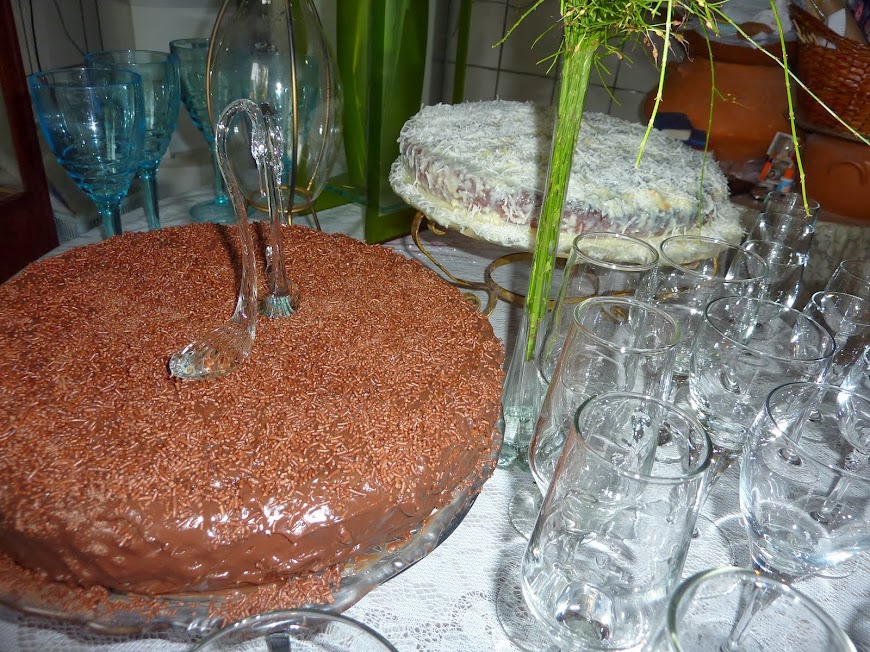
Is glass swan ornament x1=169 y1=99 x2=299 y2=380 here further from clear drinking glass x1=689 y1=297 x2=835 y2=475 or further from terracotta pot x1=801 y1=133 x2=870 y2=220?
terracotta pot x1=801 y1=133 x2=870 y2=220

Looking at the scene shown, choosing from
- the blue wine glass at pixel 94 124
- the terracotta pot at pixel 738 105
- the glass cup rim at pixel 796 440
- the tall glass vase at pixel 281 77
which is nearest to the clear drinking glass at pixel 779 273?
the glass cup rim at pixel 796 440

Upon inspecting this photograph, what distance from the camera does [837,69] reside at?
136 cm

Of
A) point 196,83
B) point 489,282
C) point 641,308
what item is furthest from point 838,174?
point 196,83

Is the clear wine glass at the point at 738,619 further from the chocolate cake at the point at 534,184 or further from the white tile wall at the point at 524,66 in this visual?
the white tile wall at the point at 524,66

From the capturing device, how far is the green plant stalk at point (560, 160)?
656 millimetres

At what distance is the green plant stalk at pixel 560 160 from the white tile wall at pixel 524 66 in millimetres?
1488

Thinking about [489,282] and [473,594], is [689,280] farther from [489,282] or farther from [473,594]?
[473,594]

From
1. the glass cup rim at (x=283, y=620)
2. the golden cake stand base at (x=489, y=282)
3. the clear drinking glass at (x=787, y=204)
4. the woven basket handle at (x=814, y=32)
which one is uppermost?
the woven basket handle at (x=814, y=32)

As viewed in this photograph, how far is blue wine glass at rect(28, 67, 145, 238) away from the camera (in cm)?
99

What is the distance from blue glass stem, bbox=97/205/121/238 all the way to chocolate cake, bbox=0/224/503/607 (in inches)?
11.4

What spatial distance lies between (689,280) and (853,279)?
29cm

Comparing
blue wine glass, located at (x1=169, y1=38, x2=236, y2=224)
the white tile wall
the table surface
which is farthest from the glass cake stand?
the white tile wall

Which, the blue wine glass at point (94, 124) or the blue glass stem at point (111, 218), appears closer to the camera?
the blue wine glass at point (94, 124)

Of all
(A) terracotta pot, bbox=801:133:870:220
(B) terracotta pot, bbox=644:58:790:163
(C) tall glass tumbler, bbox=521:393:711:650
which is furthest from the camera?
(B) terracotta pot, bbox=644:58:790:163
